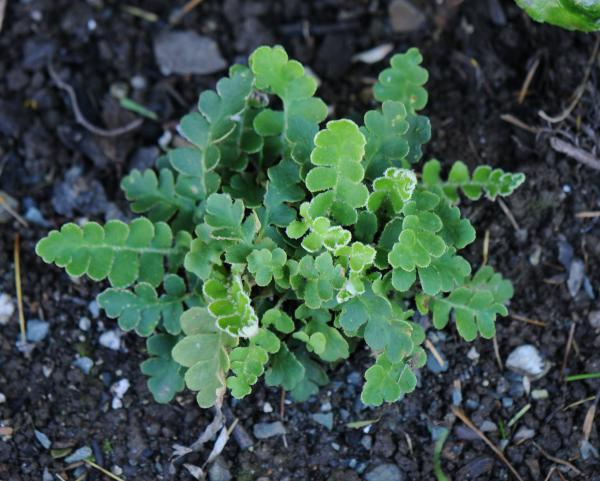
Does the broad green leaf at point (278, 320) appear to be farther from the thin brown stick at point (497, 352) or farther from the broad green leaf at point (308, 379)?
the thin brown stick at point (497, 352)

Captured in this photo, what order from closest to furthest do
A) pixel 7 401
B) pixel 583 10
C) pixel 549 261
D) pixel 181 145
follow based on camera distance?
1. pixel 583 10
2. pixel 7 401
3. pixel 549 261
4. pixel 181 145

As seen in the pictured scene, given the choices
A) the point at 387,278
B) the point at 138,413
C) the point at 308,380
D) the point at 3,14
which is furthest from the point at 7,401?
the point at 3,14

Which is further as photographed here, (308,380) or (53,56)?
(53,56)

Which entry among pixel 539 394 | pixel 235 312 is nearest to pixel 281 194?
pixel 235 312

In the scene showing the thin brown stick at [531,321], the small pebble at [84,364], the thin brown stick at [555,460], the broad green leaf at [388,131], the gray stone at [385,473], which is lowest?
the gray stone at [385,473]

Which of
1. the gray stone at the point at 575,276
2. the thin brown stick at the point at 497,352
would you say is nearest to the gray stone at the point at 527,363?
the thin brown stick at the point at 497,352

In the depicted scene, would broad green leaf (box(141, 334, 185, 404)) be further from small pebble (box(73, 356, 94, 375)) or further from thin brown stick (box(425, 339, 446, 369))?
thin brown stick (box(425, 339, 446, 369))

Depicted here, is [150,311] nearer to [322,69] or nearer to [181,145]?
[181,145]
